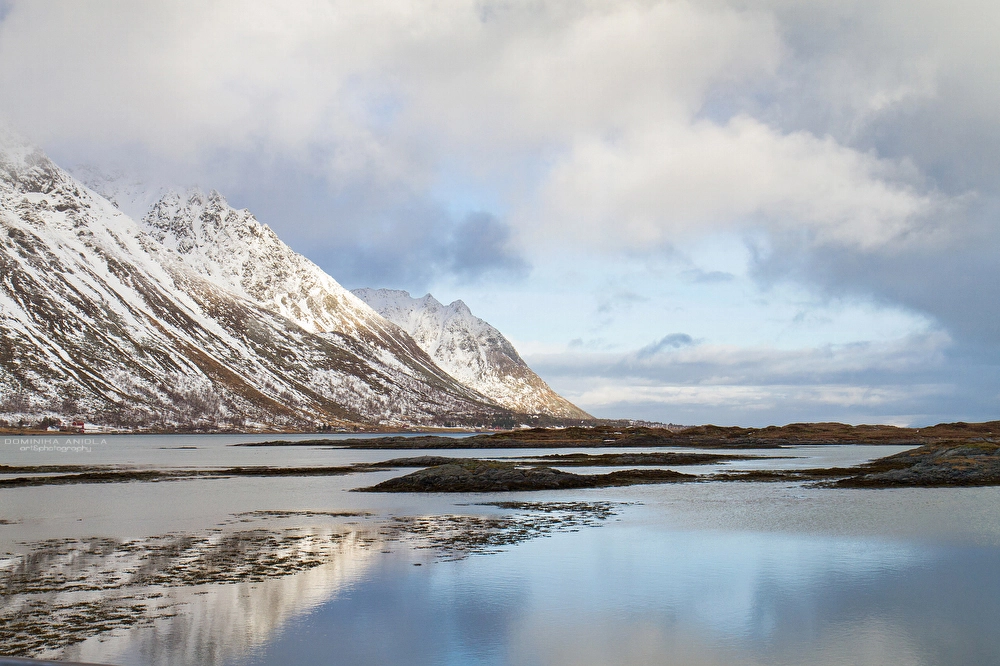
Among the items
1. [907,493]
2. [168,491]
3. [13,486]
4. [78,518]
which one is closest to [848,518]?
[907,493]

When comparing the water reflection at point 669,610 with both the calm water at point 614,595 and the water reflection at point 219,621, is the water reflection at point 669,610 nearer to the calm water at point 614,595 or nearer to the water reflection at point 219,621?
the calm water at point 614,595

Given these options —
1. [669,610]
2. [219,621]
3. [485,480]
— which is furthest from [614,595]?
[485,480]

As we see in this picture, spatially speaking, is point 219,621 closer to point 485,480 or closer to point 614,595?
point 614,595

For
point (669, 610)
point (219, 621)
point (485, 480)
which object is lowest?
point (669, 610)

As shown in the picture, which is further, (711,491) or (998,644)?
(711,491)

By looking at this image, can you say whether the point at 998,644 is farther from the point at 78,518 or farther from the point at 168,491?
the point at 168,491

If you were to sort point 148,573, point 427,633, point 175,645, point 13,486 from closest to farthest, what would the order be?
point 175,645
point 427,633
point 148,573
point 13,486

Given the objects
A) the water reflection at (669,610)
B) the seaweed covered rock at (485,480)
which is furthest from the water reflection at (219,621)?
the seaweed covered rock at (485,480)

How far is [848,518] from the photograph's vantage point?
149 feet

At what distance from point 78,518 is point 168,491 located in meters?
19.8

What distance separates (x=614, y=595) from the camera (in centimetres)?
2694

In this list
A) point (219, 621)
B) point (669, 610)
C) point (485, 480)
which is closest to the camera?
point (219, 621)

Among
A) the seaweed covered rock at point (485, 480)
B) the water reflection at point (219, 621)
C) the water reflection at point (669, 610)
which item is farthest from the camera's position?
the seaweed covered rock at point (485, 480)

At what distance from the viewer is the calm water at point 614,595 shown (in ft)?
66.3
